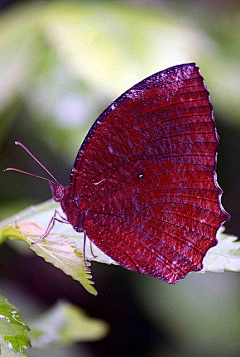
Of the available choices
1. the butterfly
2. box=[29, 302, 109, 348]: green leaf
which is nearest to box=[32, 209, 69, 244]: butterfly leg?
the butterfly

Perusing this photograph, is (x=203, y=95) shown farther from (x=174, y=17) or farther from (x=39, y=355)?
(x=174, y=17)

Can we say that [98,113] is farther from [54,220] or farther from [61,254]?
[61,254]

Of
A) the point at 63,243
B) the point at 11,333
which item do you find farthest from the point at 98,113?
the point at 11,333

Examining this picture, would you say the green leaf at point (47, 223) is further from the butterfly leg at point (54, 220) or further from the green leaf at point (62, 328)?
the green leaf at point (62, 328)

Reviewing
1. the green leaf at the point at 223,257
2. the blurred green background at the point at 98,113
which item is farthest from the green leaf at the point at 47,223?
the blurred green background at the point at 98,113

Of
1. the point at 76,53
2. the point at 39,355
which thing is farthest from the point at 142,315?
the point at 76,53

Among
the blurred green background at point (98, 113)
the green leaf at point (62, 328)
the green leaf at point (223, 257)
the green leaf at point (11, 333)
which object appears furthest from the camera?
the blurred green background at point (98, 113)

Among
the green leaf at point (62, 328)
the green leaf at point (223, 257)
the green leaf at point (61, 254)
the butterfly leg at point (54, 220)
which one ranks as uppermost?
the green leaf at point (61, 254)

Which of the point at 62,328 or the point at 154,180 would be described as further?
the point at 62,328
